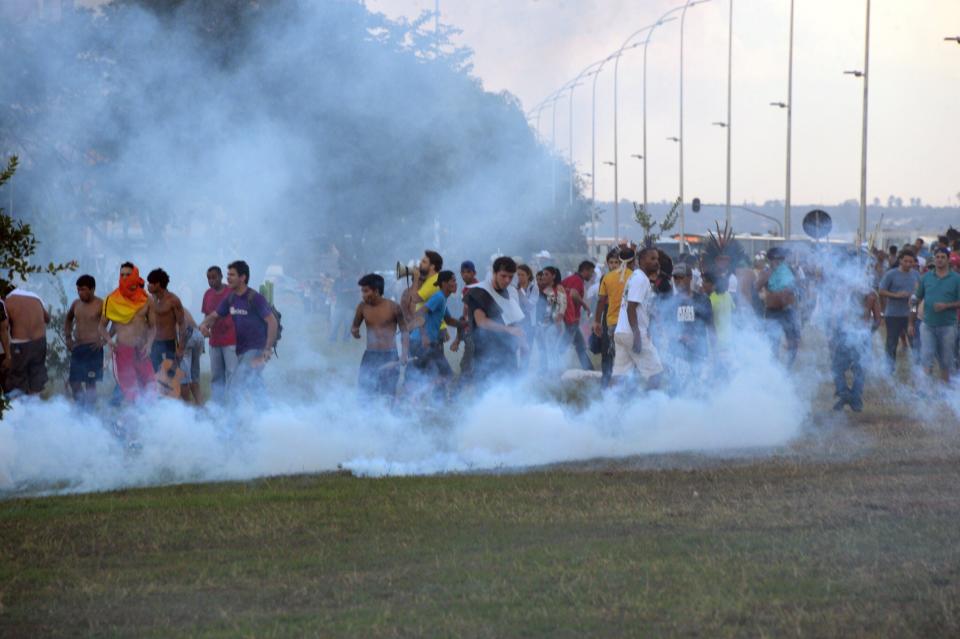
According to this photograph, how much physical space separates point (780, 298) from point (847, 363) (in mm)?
1818

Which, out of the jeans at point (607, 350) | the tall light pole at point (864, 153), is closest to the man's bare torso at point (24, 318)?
the jeans at point (607, 350)

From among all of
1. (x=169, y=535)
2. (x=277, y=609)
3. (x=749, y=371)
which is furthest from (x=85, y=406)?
(x=277, y=609)

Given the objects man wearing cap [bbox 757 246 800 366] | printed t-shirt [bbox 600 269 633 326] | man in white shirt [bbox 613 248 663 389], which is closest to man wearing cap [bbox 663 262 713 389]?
printed t-shirt [bbox 600 269 633 326]

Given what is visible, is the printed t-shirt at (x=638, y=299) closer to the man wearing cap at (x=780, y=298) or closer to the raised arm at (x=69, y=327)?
the man wearing cap at (x=780, y=298)

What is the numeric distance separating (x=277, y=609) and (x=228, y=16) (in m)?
Result: 10.2

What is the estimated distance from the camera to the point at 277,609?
6.66 m

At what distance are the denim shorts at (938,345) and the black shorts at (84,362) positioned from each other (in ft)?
30.0

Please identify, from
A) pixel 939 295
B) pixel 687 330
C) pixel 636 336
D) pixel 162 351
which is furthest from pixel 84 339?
pixel 939 295

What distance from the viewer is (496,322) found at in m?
13.9

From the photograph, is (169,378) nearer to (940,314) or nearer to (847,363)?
(847,363)

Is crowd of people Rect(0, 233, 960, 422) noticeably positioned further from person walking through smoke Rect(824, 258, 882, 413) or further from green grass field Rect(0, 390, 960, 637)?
green grass field Rect(0, 390, 960, 637)

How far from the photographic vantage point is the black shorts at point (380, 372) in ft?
43.8

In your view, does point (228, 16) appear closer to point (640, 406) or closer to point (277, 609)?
point (640, 406)

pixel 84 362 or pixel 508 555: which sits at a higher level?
pixel 84 362
